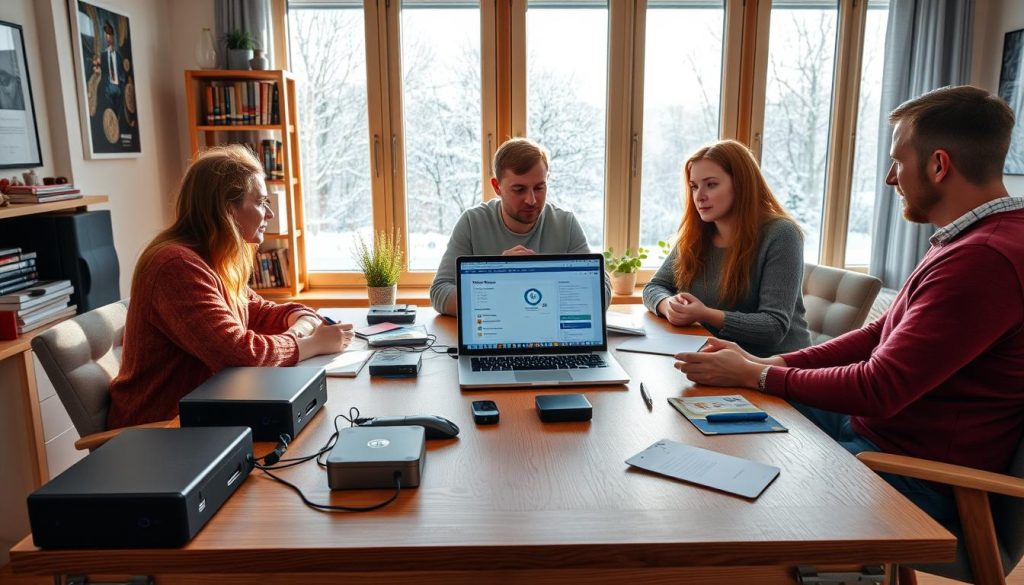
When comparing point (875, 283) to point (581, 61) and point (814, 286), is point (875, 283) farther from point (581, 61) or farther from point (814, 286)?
point (581, 61)

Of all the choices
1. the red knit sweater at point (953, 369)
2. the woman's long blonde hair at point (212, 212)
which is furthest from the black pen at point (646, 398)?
the woman's long blonde hair at point (212, 212)

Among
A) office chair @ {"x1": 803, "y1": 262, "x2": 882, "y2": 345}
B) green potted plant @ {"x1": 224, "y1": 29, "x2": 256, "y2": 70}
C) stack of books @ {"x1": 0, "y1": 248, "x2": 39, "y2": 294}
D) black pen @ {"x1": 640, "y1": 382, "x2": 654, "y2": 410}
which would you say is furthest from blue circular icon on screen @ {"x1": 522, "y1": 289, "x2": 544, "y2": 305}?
green potted plant @ {"x1": 224, "y1": 29, "x2": 256, "y2": 70}

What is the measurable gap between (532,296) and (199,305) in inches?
30.2

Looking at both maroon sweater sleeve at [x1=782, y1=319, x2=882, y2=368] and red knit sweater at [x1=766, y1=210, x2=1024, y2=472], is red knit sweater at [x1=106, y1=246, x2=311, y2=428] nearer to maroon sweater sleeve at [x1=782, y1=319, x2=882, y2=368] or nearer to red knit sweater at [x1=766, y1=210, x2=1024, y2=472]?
red knit sweater at [x1=766, y1=210, x2=1024, y2=472]

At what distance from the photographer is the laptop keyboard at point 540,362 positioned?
1.67 metres

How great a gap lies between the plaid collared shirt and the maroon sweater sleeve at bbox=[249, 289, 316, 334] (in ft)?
5.44

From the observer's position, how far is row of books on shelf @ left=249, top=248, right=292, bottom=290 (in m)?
3.72

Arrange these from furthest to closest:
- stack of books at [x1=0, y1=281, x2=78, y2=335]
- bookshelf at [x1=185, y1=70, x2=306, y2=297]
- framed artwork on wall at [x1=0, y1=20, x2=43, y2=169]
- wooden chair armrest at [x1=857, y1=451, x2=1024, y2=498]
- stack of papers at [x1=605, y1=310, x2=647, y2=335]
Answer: bookshelf at [x1=185, y1=70, x2=306, y2=297], framed artwork on wall at [x1=0, y1=20, x2=43, y2=169], stack of books at [x1=0, y1=281, x2=78, y2=335], stack of papers at [x1=605, y1=310, x2=647, y2=335], wooden chair armrest at [x1=857, y1=451, x2=1024, y2=498]

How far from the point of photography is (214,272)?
5.68ft

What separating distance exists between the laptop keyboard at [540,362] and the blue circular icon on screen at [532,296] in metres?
0.14

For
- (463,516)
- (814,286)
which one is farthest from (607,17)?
(463,516)

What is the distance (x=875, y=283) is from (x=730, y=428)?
1250 mm

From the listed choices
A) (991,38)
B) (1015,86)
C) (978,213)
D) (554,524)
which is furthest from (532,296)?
(991,38)

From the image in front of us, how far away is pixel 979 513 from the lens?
4.20 ft
